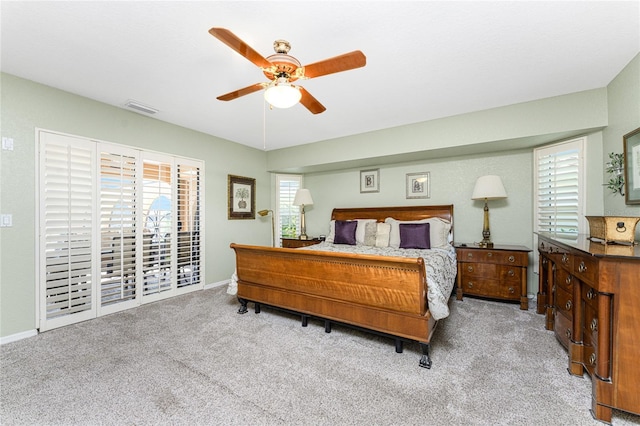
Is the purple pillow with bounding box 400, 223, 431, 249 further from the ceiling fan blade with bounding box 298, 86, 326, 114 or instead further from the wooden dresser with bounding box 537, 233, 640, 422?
the ceiling fan blade with bounding box 298, 86, 326, 114

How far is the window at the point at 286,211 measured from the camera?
5684 millimetres

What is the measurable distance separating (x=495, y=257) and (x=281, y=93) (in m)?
3.42

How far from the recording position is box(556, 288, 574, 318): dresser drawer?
2078 mm

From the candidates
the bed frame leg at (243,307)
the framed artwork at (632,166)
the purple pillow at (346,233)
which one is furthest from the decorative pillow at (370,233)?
the framed artwork at (632,166)

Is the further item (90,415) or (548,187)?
(548,187)

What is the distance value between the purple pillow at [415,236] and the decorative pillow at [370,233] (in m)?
0.48

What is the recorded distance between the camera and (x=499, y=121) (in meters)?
3.25

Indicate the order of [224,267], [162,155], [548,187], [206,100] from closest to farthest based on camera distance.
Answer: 1. [206,100]
2. [548,187]
3. [162,155]
4. [224,267]

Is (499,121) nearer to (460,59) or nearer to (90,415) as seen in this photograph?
(460,59)

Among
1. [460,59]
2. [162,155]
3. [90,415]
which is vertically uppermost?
[460,59]

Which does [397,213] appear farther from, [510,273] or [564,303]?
[564,303]

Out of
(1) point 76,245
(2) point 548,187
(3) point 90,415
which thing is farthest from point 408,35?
(1) point 76,245

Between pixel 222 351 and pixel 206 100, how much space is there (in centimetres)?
276

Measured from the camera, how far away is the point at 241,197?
16.4 feet
